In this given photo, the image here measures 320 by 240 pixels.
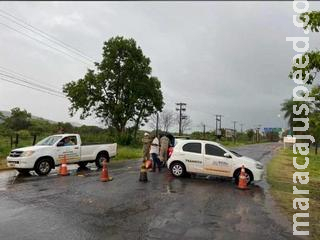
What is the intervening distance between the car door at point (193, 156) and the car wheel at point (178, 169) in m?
0.29

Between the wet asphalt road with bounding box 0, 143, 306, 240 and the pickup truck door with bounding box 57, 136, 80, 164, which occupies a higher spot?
the pickup truck door with bounding box 57, 136, 80, 164

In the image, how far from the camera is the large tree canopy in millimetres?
56406

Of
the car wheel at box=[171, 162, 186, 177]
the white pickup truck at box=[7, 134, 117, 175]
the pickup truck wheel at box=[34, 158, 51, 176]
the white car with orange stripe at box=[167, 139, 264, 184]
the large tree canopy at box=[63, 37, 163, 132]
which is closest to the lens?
the white car with orange stripe at box=[167, 139, 264, 184]

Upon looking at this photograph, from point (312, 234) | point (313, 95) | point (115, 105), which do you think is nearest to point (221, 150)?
point (313, 95)

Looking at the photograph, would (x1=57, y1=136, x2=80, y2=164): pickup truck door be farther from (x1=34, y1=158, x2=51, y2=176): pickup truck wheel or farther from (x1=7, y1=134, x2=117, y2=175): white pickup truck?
(x1=34, y1=158, x2=51, y2=176): pickup truck wheel

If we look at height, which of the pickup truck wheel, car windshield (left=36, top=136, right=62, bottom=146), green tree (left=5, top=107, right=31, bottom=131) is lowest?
the pickup truck wheel

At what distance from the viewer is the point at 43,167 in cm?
2030

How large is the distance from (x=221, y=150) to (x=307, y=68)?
841 cm

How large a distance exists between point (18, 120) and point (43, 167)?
4053 centimetres

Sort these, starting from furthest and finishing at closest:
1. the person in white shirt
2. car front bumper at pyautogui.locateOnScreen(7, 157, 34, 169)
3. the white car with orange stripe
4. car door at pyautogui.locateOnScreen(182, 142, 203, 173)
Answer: the person in white shirt → car front bumper at pyautogui.locateOnScreen(7, 157, 34, 169) → car door at pyautogui.locateOnScreen(182, 142, 203, 173) → the white car with orange stripe

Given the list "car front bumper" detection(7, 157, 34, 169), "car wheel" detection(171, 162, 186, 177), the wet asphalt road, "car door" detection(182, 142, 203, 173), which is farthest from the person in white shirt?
"car front bumper" detection(7, 157, 34, 169)

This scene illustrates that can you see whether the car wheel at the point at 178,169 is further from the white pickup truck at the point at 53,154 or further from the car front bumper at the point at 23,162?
the car front bumper at the point at 23,162

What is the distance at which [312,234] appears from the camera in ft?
31.3

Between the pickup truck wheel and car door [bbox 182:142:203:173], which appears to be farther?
the pickup truck wheel
